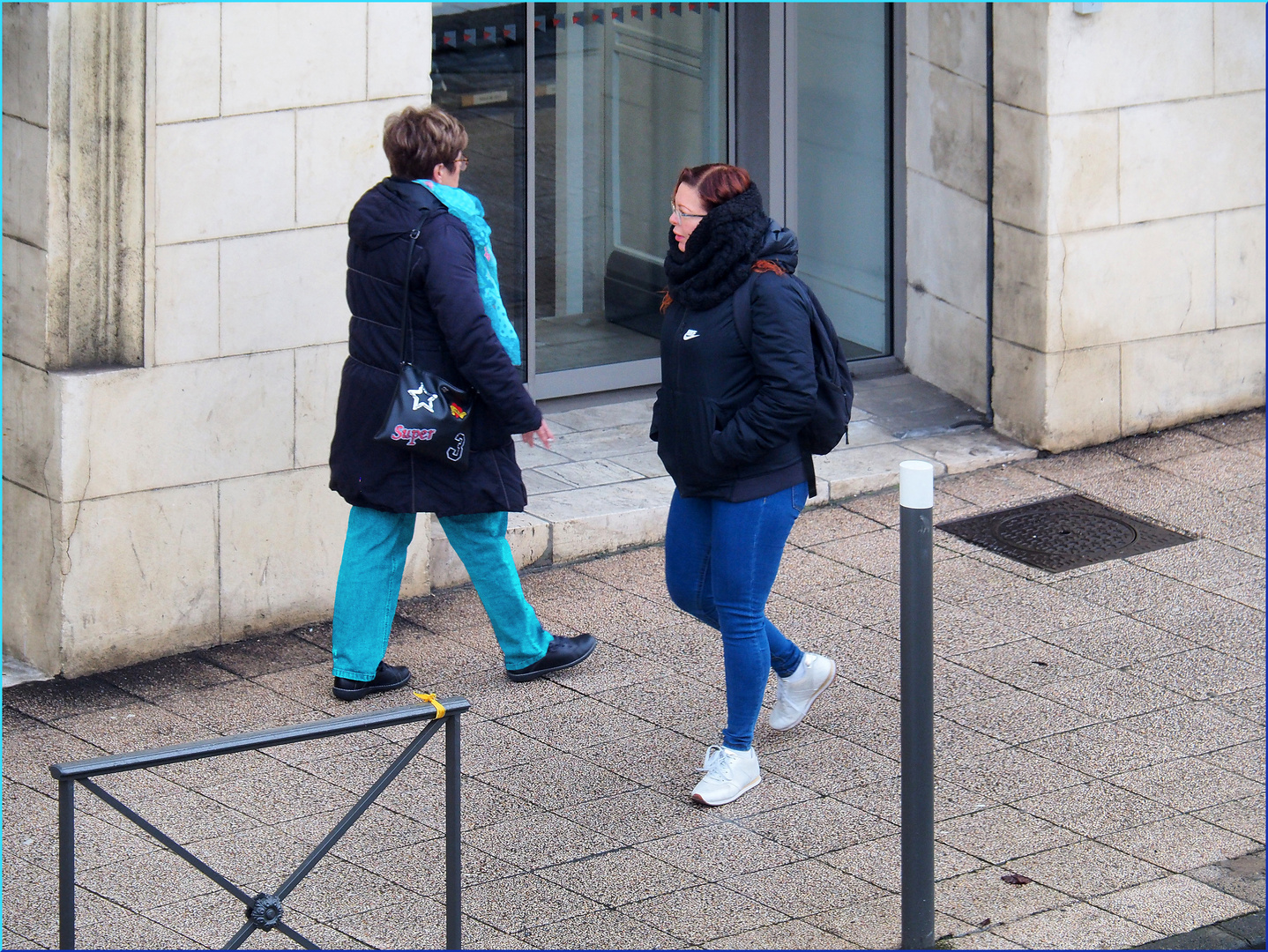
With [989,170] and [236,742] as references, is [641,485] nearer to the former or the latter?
[989,170]

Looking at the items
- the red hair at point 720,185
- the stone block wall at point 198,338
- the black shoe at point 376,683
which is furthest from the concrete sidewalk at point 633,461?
the red hair at point 720,185

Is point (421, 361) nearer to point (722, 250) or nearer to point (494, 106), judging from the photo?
point (722, 250)

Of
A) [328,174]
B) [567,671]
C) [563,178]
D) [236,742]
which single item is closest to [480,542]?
[567,671]

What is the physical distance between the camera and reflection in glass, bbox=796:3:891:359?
9.37 m

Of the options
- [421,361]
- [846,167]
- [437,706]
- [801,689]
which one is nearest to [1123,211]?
[846,167]

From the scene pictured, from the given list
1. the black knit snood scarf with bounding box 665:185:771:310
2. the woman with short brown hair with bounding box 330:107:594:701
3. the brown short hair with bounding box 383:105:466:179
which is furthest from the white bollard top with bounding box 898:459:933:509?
the brown short hair with bounding box 383:105:466:179

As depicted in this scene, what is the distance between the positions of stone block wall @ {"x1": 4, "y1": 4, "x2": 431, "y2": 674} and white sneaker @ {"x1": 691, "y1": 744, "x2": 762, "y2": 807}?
2.06 meters

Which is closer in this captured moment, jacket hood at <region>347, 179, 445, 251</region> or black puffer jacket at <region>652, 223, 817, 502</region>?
black puffer jacket at <region>652, 223, 817, 502</region>

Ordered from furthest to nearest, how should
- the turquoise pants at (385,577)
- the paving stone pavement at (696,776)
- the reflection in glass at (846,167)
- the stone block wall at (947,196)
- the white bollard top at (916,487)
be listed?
the reflection in glass at (846,167)
the stone block wall at (947,196)
the turquoise pants at (385,577)
the paving stone pavement at (696,776)
the white bollard top at (916,487)

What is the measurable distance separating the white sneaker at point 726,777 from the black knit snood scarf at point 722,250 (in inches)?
52.4

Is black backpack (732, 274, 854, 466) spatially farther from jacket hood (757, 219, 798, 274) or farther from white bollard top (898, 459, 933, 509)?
white bollard top (898, 459, 933, 509)

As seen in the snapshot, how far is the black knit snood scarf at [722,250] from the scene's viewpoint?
17.2 feet

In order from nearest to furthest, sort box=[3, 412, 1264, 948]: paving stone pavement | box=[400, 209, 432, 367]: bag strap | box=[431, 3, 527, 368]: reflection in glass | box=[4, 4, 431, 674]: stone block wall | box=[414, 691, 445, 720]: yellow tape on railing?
box=[414, 691, 445, 720]: yellow tape on railing → box=[3, 412, 1264, 948]: paving stone pavement → box=[400, 209, 432, 367]: bag strap → box=[4, 4, 431, 674]: stone block wall → box=[431, 3, 527, 368]: reflection in glass

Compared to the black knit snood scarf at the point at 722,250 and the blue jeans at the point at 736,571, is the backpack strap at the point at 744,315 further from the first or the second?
the blue jeans at the point at 736,571
